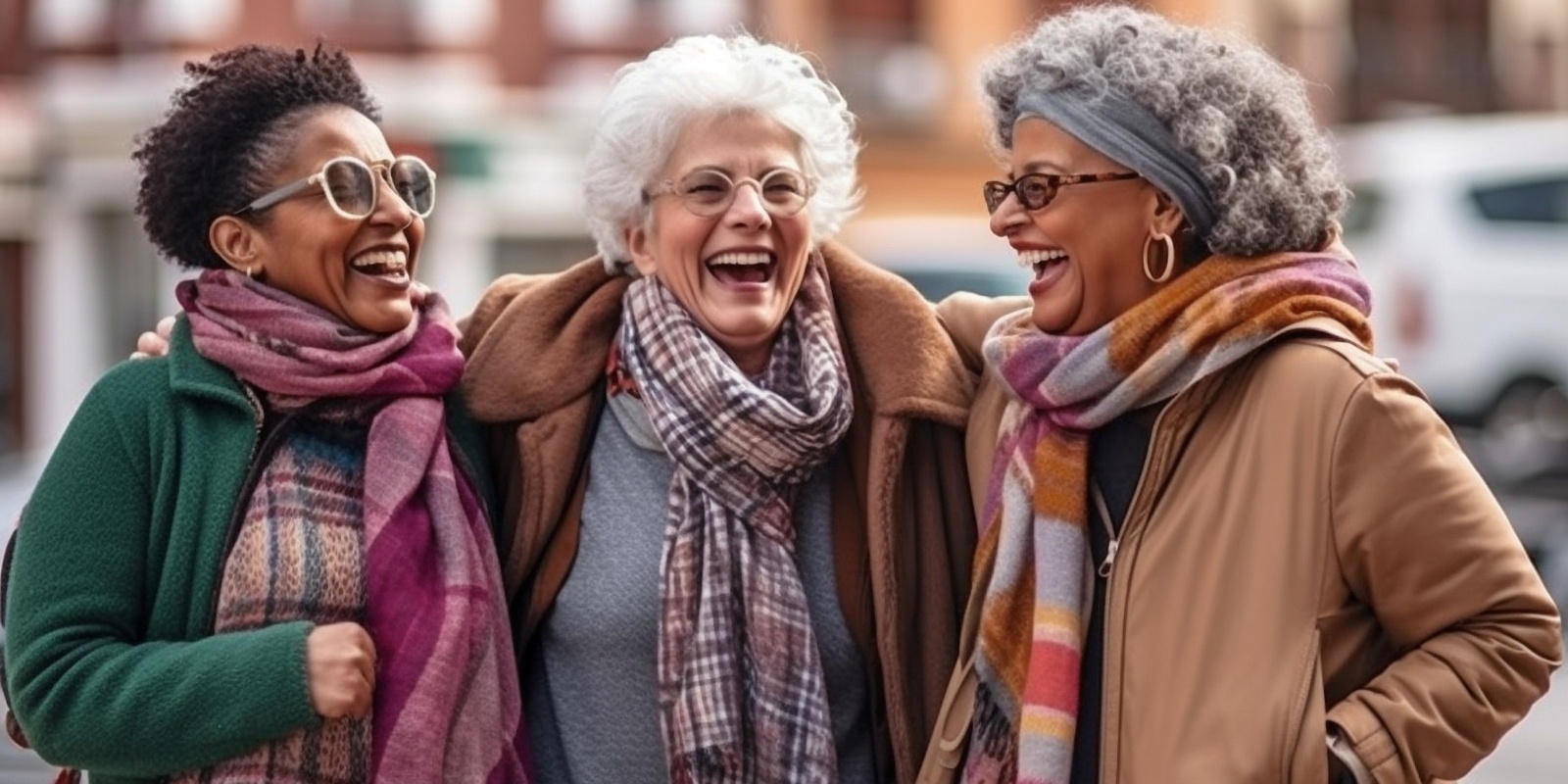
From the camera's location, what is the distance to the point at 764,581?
391 centimetres

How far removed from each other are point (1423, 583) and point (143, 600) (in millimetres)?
1751

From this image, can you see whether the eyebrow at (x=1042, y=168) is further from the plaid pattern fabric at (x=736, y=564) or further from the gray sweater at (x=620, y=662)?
the gray sweater at (x=620, y=662)

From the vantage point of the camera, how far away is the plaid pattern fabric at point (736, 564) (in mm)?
3861

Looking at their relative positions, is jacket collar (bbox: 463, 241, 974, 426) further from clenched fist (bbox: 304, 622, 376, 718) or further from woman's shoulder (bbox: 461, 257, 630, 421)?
clenched fist (bbox: 304, 622, 376, 718)

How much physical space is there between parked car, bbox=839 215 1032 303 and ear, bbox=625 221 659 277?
332 inches

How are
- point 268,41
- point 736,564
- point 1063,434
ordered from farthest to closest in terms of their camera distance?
point 268,41, point 736,564, point 1063,434

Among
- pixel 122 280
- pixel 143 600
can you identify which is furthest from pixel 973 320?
pixel 122 280

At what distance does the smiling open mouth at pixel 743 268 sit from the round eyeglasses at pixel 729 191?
70 millimetres

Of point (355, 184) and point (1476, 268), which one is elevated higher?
point (355, 184)

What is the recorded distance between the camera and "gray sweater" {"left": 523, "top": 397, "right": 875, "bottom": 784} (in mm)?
3928

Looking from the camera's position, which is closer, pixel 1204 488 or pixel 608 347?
pixel 1204 488

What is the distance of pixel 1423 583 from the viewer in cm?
344

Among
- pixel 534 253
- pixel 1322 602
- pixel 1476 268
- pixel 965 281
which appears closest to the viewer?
pixel 1322 602

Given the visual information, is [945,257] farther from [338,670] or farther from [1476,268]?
[338,670]
